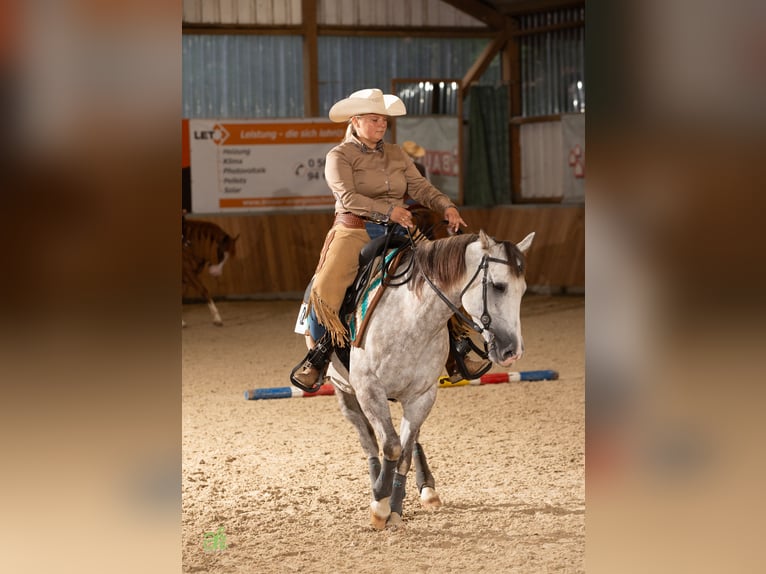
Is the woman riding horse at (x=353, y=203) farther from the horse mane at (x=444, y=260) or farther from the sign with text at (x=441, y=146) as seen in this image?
the sign with text at (x=441, y=146)

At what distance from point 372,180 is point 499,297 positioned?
3.38ft

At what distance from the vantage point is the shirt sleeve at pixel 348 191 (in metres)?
5.23

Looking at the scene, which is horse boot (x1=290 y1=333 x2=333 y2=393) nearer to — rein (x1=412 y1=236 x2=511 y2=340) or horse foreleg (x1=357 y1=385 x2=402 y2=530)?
horse foreleg (x1=357 y1=385 x2=402 y2=530)

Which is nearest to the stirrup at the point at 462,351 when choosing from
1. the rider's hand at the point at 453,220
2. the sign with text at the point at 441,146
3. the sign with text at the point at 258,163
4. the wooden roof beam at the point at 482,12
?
the rider's hand at the point at 453,220

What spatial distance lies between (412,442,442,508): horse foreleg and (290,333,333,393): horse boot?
0.65 meters

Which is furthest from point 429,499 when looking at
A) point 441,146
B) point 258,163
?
point 441,146

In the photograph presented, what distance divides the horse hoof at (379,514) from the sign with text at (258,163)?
10.8 m
